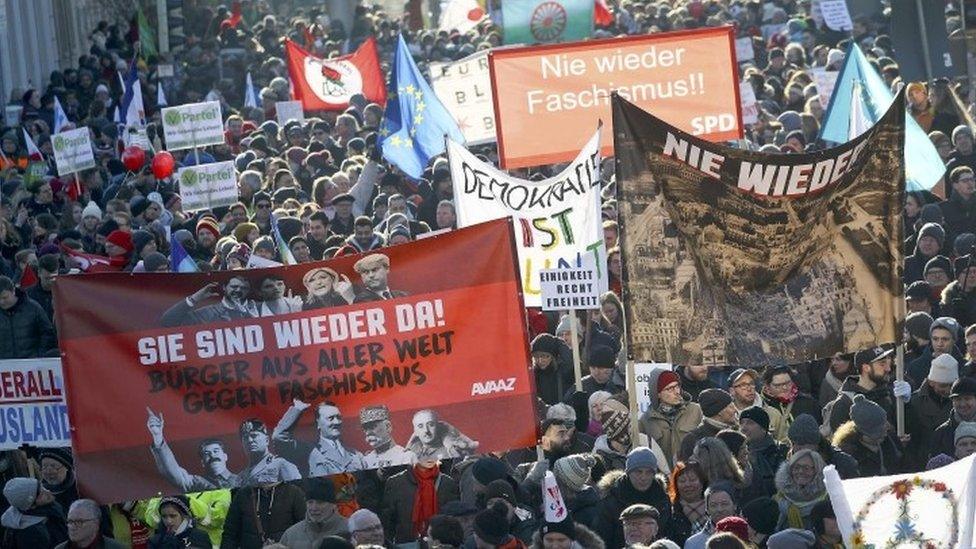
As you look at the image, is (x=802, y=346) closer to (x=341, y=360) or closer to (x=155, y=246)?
(x=341, y=360)

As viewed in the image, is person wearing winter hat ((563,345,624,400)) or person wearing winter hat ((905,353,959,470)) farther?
person wearing winter hat ((563,345,624,400))

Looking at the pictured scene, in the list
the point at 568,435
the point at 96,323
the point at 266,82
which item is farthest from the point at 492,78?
the point at 266,82

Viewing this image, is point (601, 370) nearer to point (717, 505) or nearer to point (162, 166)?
point (717, 505)

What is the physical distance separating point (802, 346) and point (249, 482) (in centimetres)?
259

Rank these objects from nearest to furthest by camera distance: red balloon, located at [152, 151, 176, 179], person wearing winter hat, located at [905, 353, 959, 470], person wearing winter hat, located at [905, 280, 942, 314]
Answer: person wearing winter hat, located at [905, 353, 959, 470] < person wearing winter hat, located at [905, 280, 942, 314] < red balloon, located at [152, 151, 176, 179]

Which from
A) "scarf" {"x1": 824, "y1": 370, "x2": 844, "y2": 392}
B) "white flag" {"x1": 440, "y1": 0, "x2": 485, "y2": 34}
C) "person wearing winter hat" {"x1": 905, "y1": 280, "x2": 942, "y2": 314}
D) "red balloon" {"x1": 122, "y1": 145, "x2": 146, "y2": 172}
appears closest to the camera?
"scarf" {"x1": 824, "y1": 370, "x2": 844, "y2": 392}

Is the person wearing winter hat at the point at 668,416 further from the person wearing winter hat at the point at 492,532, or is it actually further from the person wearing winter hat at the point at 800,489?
the person wearing winter hat at the point at 492,532

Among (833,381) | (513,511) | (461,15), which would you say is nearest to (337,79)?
(461,15)

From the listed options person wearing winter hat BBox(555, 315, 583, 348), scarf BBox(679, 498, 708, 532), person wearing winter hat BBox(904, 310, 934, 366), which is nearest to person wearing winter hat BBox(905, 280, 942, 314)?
person wearing winter hat BBox(904, 310, 934, 366)

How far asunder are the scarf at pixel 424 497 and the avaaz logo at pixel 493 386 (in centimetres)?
95

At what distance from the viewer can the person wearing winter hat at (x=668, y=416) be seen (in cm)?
1136

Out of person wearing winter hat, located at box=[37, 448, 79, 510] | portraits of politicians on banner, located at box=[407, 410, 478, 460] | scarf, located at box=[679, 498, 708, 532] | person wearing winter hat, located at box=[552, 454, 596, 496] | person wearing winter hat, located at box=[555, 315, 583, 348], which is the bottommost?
scarf, located at box=[679, 498, 708, 532]

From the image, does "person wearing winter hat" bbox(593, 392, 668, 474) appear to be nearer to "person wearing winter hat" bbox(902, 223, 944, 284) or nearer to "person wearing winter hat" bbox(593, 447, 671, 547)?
"person wearing winter hat" bbox(593, 447, 671, 547)

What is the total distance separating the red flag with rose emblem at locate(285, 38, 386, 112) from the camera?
27469 millimetres
